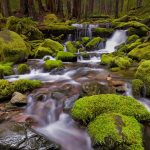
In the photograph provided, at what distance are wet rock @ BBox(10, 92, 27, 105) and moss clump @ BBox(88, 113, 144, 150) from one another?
6.88 ft

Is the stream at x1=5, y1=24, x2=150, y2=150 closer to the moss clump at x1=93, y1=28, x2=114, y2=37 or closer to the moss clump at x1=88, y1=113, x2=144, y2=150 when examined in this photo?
the moss clump at x1=88, y1=113, x2=144, y2=150

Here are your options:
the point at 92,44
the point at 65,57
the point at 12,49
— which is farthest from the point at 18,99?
the point at 92,44

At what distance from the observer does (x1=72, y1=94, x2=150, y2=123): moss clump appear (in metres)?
5.64

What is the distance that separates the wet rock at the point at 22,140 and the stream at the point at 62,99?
48 cm

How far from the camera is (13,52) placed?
39.5 feet

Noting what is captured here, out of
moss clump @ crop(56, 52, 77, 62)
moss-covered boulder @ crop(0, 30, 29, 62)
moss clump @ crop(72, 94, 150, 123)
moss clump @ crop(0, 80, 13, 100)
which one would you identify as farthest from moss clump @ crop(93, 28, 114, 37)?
moss clump @ crop(72, 94, 150, 123)

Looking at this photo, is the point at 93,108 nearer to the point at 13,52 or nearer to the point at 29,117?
the point at 29,117

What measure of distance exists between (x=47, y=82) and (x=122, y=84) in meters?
2.42

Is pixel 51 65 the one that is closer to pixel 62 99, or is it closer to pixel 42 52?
pixel 42 52

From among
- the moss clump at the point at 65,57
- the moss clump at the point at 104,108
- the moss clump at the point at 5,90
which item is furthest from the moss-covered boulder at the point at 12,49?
the moss clump at the point at 104,108

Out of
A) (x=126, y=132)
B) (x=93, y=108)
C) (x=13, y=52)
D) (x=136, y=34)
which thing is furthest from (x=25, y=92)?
(x=136, y=34)

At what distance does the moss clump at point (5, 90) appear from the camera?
7071 mm

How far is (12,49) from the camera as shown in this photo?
12.0 metres

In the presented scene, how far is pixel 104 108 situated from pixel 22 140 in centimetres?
190
